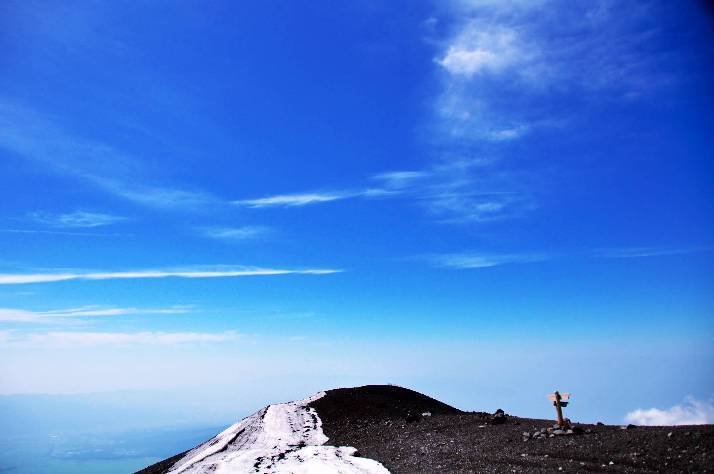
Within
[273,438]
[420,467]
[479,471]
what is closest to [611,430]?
[479,471]

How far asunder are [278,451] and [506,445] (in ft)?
55.7

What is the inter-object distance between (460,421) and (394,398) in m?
14.5

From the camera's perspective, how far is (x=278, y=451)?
30.2 m

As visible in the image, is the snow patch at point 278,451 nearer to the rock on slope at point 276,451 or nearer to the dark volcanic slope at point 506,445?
the rock on slope at point 276,451

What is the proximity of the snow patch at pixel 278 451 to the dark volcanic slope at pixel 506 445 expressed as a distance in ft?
5.39

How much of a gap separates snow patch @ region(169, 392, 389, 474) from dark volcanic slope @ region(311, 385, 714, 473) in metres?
1.64

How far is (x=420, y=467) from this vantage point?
73.3 feet

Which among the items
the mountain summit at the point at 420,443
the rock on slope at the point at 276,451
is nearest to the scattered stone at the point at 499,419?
the mountain summit at the point at 420,443

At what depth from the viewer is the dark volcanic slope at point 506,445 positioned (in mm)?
17812

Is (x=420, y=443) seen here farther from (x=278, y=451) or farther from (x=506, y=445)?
(x=278, y=451)

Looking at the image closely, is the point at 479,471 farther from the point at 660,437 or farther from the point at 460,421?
the point at 460,421

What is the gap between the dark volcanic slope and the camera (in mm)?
17812

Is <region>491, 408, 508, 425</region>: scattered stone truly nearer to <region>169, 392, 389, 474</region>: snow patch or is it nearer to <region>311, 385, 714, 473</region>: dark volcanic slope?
<region>311, 385, 714, 473</region>: dark volcanic slope

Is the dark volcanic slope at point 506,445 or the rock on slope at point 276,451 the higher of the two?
the dark volcanic slope at point 506,445
